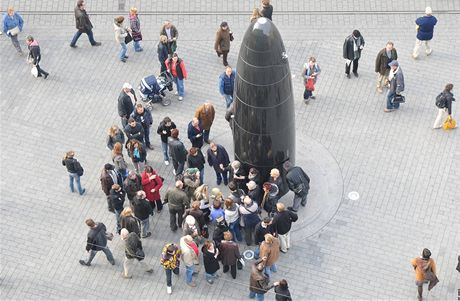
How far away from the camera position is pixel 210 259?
2025 centimetres

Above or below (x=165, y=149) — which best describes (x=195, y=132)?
above

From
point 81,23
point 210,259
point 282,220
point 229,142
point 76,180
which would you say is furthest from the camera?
point 81,23

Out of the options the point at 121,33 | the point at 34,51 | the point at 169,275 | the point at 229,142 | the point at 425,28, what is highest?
the point at 425,28

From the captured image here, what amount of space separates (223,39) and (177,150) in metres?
4.80

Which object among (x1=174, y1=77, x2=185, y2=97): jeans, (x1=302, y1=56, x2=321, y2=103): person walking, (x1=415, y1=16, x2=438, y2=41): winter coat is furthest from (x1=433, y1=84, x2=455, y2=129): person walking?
(x1=174, y1=77, x2=185, y2=97): jeans

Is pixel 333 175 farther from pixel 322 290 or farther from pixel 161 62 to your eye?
pixel 161 62

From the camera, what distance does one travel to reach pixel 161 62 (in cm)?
2562

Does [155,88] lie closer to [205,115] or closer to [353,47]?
[205,115]

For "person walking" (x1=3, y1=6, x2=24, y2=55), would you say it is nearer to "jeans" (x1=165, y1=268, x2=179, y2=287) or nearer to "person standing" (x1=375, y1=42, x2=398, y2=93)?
"jeans" (x1=165, y1=268, x2=179, y2=287)

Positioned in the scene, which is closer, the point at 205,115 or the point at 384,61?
the point at 205,115

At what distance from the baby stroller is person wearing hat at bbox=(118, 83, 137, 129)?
1.12 m

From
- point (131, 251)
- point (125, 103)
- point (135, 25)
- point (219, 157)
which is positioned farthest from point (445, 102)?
point (131, 251)

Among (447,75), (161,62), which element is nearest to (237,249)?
(161,62)

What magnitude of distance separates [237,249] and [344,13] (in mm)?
10798
